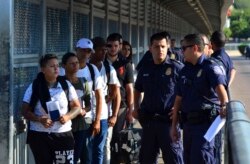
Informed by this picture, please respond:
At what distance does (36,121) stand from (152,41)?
165 centimetres

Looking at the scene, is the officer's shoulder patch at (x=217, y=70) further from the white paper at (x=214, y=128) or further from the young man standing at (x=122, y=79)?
the young man standing at (x=122, y=79)

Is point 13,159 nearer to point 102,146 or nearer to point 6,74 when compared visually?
point 6,74

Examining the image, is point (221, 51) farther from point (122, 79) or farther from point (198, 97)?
point (198, 97)

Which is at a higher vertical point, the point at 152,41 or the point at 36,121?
the point at 152,41

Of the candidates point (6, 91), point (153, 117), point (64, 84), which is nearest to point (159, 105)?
point (153, 117)

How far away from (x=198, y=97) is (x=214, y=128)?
0.46m

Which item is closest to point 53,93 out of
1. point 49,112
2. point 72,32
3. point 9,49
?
point 49,112

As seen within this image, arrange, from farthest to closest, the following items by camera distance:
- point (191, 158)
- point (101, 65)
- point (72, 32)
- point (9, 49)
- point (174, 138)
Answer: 1. point (72, 32)
2. point (101, 65)
3. point (174, 138)
4. point (191, 158)
5. point (9, 49)

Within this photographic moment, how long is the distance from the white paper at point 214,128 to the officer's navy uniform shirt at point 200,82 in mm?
349

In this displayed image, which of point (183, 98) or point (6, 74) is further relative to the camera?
point (183, 98)

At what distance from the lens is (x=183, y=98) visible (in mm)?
6188

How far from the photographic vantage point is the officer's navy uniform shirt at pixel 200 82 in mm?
6008

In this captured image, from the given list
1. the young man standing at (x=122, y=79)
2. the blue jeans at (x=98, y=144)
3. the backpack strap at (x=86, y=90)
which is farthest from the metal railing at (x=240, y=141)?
the young man standing at (x=122, y=79)

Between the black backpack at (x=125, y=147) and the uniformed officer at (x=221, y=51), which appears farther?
the uniformed officer at (x=221, y=51)
